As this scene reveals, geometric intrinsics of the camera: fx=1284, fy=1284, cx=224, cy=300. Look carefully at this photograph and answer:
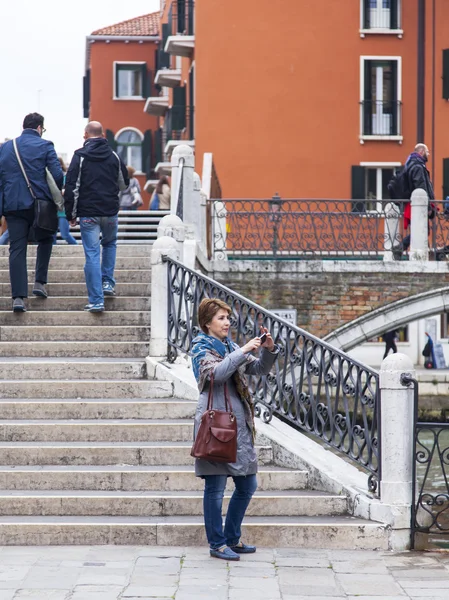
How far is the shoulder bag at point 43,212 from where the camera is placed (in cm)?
1139

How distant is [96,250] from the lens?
11398 mm

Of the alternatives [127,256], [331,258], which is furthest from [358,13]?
[127,256]

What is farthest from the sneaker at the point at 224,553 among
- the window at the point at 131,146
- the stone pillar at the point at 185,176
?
the window at the point at 131,146

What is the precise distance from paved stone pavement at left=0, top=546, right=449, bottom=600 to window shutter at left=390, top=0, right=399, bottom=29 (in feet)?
81.2

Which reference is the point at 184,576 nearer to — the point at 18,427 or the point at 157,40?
the point at 18,427

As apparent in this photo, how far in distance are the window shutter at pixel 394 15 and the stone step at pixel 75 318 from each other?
2126cm

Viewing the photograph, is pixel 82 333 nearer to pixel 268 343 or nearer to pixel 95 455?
pixel 95 455

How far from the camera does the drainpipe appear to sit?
102 ft

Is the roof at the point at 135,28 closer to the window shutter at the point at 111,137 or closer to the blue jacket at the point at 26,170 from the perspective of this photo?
the window shutter at the point at 111,137

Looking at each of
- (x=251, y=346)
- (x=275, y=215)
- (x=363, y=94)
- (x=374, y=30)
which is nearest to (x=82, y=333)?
(x=251, y=346)

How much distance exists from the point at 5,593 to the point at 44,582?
0.97 feet

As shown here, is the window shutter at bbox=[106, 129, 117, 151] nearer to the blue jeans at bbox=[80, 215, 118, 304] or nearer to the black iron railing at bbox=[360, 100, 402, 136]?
the black iron railing at bbox=[360, 100, 402, 136]

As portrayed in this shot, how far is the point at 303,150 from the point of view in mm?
30391

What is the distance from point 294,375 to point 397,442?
4.79 ft
